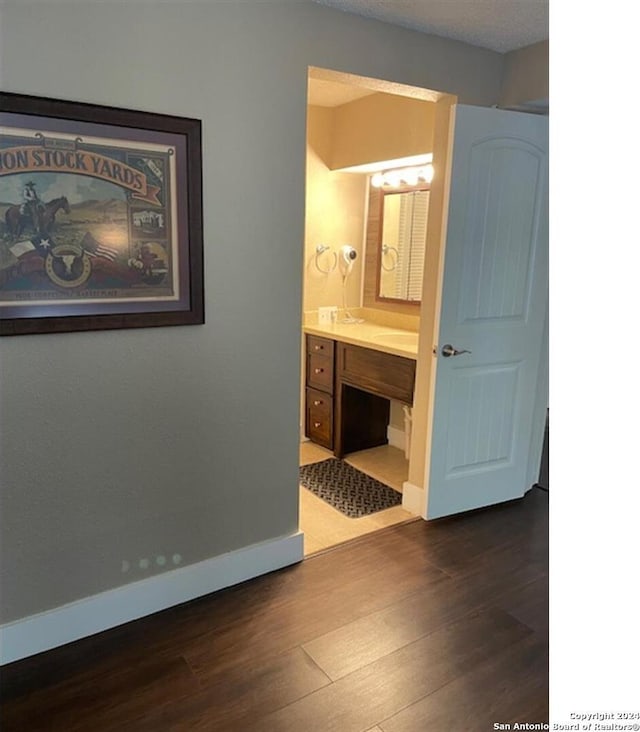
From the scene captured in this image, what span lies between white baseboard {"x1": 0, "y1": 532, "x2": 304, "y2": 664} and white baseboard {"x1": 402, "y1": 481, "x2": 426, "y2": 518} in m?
0.75

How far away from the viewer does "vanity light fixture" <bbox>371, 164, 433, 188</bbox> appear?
3512 millimetres

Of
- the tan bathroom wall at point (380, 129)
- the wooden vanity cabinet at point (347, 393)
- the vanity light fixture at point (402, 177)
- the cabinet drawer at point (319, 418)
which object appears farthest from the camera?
the cabinet drawer at point (319, 418)

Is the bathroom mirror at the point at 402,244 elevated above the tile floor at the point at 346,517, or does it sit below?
above

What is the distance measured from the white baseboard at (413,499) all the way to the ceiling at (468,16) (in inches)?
85.7

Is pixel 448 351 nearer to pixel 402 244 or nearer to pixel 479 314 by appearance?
pixel 479 314

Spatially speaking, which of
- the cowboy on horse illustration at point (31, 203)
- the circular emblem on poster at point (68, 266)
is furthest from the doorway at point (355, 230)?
the cowboy on horse illustration at point (31, 203)

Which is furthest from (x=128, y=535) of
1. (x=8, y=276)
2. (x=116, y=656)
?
(x=8, y=276)

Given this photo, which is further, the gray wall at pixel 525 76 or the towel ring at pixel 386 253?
the towel ring at pixel 386 253

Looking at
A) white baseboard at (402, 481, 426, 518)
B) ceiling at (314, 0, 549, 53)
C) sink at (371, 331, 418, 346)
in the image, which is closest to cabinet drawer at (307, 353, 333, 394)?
sink at (371, 331, 418, 346)

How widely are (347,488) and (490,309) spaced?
1346mm

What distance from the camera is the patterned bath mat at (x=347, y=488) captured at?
301cm

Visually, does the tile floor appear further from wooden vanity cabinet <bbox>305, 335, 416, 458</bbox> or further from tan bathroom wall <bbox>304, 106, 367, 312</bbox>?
tan bathroom wall <bbox>304, 106, 367, 312</bbox>

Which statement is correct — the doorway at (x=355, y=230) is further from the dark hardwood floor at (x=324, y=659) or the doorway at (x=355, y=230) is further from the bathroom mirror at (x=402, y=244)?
the dark hardwood floor at (x=324, y=659)

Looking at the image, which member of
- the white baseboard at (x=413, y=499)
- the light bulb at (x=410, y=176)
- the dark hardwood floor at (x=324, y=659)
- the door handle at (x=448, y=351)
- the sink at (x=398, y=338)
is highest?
the light bulb at (x=410, y=176)
